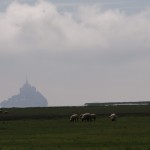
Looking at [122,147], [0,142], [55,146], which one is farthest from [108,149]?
[0,142]

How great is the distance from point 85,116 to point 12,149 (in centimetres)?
4070

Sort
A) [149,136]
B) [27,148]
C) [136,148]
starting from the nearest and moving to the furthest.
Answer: [136,148] < [27,148] < [149,136]

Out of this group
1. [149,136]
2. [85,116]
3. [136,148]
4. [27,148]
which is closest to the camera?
[136,148]

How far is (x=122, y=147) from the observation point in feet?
116

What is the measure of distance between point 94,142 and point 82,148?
378 centimetres

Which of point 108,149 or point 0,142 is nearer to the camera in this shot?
point 108,149

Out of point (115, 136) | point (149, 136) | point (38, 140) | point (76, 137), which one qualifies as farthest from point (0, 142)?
point (149, 136)

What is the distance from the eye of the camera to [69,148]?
36.0 metres

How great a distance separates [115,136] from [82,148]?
854 centimetres

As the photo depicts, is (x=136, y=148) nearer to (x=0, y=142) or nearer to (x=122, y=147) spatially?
(x=122, y=147)

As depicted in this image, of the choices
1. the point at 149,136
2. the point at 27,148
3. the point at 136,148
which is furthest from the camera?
the point at 149,136

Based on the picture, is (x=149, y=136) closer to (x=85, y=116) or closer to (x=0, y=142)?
(x=0, y=142)

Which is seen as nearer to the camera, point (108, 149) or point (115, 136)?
point (108, 149)

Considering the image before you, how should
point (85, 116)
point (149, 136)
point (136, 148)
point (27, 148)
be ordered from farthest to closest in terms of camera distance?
1. point (85, 116)
2. point (149, 136)
3. point (27, 148)
4. point (136, 148)
